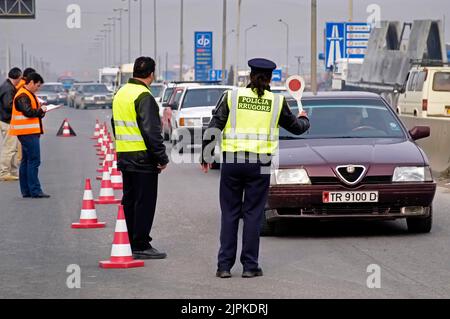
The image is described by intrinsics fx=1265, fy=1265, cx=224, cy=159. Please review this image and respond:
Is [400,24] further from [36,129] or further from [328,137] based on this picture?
[328,137]

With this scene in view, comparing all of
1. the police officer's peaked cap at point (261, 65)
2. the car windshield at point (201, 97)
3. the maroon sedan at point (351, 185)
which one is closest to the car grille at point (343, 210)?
the maroon sedan at point (351, 185)

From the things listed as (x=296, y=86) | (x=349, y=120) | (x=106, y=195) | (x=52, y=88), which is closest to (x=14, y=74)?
(x=106, y=195)

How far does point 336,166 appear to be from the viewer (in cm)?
1230

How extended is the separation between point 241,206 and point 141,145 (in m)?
1.42

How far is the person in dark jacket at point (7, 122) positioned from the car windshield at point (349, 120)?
23.6 feet

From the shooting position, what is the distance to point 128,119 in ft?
36.9

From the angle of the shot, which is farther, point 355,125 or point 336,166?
point 355,125

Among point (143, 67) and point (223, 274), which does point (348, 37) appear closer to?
point (143, 67)

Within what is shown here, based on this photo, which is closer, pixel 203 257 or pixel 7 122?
pixel 203 257

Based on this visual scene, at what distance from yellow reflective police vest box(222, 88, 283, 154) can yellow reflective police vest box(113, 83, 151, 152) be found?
54.0 inches

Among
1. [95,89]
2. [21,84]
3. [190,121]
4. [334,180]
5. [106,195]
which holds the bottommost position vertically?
[95,89]

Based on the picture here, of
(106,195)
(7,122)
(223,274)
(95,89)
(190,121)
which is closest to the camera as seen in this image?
(223,274)
